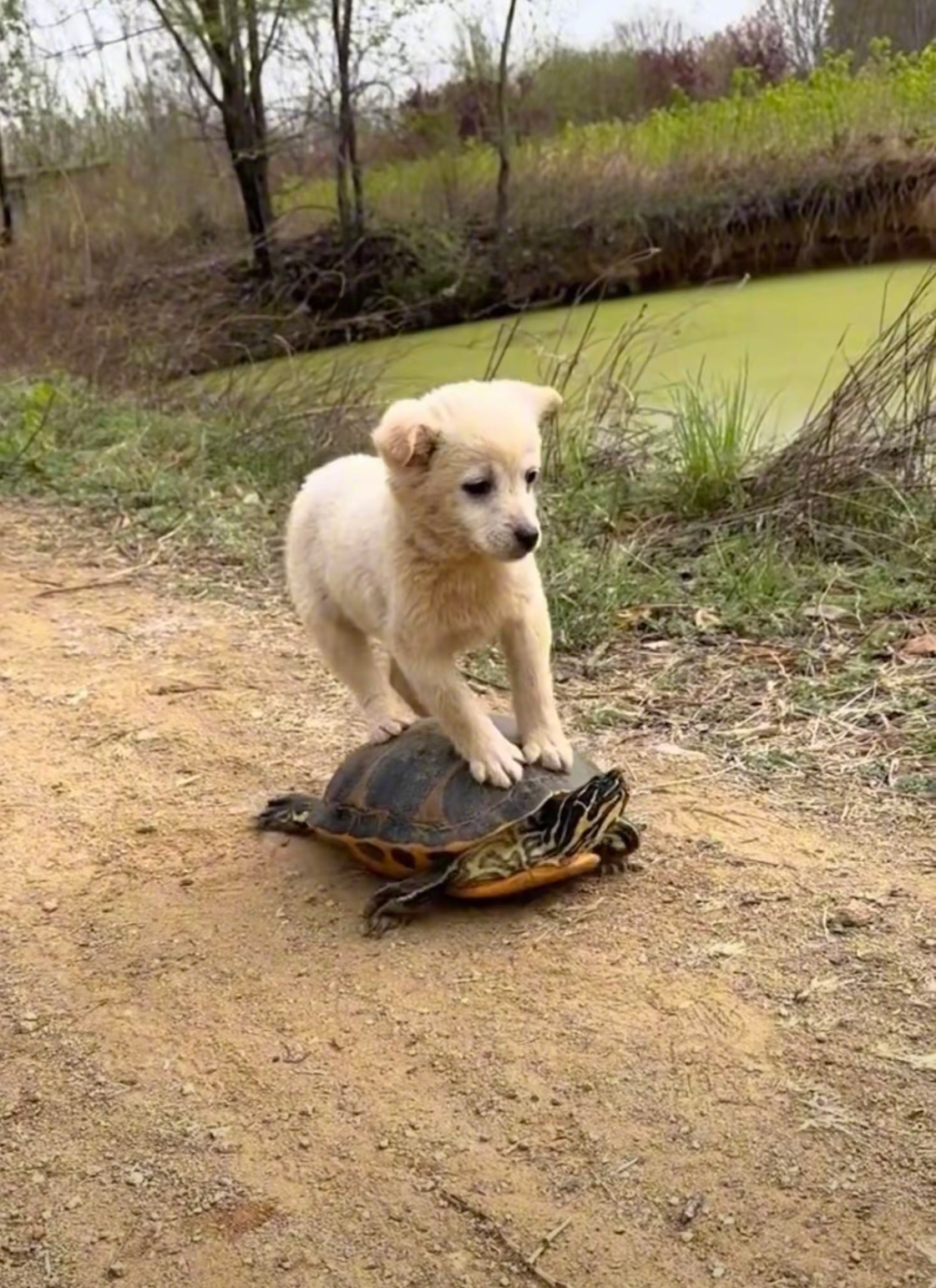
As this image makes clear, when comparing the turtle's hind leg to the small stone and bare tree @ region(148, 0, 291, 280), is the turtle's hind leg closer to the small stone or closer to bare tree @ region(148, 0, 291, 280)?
the small stone

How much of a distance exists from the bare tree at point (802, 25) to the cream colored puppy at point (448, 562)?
11.9 metres

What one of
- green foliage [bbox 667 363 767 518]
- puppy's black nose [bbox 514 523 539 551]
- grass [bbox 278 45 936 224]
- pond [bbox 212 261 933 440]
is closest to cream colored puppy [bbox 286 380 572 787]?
puppy's black nose [bbox 514 523 539 551]

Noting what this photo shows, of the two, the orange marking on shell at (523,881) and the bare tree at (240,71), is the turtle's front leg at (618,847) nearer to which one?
the orange marking on shell at (523,881)

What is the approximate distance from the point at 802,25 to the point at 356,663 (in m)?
12.4

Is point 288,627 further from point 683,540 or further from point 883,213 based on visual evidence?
point 883,213

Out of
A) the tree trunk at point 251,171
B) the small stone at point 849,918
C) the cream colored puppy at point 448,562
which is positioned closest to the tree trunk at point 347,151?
the tree trunk at point 251,171

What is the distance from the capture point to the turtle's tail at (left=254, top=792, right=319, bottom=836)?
292cm

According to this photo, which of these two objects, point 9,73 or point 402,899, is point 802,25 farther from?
point 402,899

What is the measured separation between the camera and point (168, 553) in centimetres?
519

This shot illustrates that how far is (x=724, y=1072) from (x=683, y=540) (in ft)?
10.2

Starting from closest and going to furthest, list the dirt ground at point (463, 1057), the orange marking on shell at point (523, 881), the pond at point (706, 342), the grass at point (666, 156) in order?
the dirt ground at point (463, 1057)
the orange marking on shell at point (523, 881)
the pond at point (706, 342)
the grass at point (666, 156)

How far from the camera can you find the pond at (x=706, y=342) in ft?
24.8

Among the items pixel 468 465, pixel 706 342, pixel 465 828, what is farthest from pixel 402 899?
pixel 706 342

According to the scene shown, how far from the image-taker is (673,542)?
16.3ft
